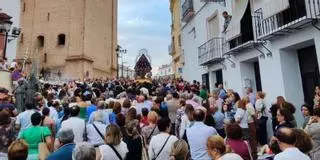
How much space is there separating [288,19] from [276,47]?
1114 mm

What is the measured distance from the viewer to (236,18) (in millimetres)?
12875

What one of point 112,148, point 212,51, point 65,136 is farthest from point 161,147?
point 212,51

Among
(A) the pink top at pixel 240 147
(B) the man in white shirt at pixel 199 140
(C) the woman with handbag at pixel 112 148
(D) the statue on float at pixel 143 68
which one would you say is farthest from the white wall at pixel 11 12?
(A) the pink top at pixel 240 147

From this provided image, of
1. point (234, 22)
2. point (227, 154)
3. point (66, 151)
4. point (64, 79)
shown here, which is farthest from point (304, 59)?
point (64, 79)

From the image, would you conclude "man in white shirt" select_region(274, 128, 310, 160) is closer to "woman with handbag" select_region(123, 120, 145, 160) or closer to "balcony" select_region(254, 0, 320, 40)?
"woman with handbag" select_region(123, 120, 145, 160)

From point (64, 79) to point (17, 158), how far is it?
3017cm

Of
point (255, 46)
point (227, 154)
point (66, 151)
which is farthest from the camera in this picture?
point (255, 46)

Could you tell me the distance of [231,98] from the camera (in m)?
8.66

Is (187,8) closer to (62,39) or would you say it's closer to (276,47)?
(276,47)

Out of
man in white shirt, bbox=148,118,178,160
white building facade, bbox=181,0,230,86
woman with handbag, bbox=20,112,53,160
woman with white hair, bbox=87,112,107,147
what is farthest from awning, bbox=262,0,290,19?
woman with handbag, bbox=20,112,53,160

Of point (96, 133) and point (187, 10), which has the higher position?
point (187, 10)

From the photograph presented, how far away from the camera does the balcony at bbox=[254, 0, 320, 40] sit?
8438mm

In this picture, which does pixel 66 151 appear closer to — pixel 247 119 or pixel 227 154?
pixel 227 154

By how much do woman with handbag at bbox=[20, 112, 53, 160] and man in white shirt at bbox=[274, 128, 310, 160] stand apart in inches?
140
